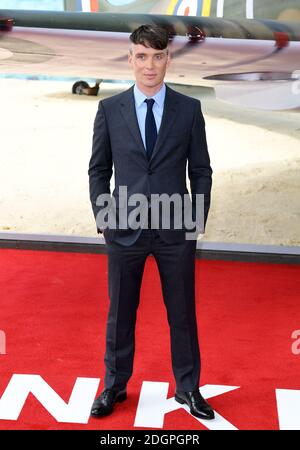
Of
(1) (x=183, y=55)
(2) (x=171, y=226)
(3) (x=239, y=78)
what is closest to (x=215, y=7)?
(3) (x=239, y=78)

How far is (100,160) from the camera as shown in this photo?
9.83 feet

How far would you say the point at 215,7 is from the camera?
6.00 metres

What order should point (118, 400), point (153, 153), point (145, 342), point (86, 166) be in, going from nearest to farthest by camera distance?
point (153, 153) < point (118, 400) < point (145, 342) < point (86, 166)

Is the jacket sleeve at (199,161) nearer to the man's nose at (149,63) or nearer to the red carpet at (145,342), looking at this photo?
the man's nose at (149,63)

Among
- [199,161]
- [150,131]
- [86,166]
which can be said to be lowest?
[86,166]

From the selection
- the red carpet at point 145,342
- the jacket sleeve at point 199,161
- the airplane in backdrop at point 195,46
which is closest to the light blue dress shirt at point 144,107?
the jacket sleeve at point 199,161

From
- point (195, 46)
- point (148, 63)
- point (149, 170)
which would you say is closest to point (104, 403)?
point (149, 170)

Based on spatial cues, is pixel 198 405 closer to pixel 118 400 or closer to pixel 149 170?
pixel 118 400

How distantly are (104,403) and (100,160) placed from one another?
1.10 metres

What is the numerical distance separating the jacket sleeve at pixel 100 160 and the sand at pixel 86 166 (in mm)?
3197

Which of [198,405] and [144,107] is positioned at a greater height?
[144,107]

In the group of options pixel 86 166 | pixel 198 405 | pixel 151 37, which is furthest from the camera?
pixel 86 166

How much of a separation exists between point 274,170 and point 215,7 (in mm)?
2539
